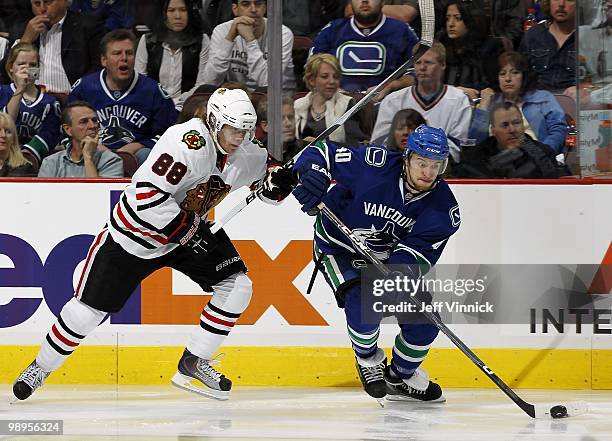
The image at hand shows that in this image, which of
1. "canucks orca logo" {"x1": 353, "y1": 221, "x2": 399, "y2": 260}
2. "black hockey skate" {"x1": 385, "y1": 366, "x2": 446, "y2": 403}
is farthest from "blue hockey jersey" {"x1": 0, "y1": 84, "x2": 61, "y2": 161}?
"black hockey skate" {"x1": 385, "y1": 366, "x2": 446, "y2": 403}

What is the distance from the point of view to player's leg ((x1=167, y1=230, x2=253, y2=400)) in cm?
451

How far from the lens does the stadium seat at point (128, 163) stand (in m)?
5.00

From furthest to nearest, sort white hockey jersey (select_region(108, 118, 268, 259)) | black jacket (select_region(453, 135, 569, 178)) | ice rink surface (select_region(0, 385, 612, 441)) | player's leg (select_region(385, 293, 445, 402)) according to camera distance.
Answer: black jacket (select_region(453, 135, 569, 178))
player's leg (select_region(385, 293, 445, 402))
white hockey jersey (select_region(108, 118, 268, 259))
ice rink surface (select_region(0, 385, 612, 441))

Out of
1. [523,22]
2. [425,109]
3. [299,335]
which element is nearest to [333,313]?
[299,335]

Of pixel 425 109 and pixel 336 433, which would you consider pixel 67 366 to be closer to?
pixel 336 433

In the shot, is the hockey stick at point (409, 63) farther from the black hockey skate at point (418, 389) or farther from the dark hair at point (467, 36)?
the black hockey skate at point (418, 389)

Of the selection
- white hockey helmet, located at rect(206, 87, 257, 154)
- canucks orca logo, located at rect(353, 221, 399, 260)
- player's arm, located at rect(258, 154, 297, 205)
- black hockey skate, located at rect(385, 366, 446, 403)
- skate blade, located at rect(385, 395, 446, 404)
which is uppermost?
white hockey helmet, located at rect(206, 87, 257, 154)

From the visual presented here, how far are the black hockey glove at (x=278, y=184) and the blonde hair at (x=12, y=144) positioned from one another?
117 centimetres

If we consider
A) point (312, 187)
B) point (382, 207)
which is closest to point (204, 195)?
point (312, 187)

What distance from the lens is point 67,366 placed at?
4973 millimetres

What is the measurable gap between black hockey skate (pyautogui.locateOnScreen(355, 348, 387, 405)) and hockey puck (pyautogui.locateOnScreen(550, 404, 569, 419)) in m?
0.62

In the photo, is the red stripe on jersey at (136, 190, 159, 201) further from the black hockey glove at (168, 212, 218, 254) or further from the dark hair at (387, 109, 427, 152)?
the dark hair at (387, 109, 427, 152)

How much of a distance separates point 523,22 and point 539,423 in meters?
1.76

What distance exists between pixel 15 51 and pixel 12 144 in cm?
41
